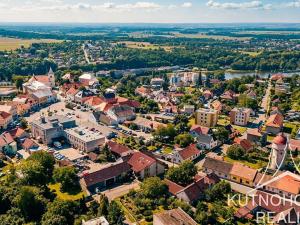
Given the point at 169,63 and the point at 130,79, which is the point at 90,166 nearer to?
the point at 130,79

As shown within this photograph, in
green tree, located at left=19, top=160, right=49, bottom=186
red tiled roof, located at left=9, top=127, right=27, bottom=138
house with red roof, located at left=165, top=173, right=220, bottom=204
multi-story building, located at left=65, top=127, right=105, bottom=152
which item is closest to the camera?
house with red roof, located at left=165, top=173, right=220, bottom=204

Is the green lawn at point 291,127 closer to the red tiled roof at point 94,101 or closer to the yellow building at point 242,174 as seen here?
the yellow building at point 242,174

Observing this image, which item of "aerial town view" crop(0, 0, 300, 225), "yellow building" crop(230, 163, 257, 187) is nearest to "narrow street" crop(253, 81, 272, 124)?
"aerial town view" crop(0, 0, 300, 225)

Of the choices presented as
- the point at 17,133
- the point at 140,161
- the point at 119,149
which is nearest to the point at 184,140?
the point at 119,149

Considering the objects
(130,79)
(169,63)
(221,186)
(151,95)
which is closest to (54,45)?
(169,63)

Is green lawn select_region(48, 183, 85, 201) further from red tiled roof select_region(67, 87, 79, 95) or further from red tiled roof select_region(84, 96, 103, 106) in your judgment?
red tiled roof select_region(67, 87, 79, 95)

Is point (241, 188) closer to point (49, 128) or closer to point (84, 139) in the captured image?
point (84, 139)
